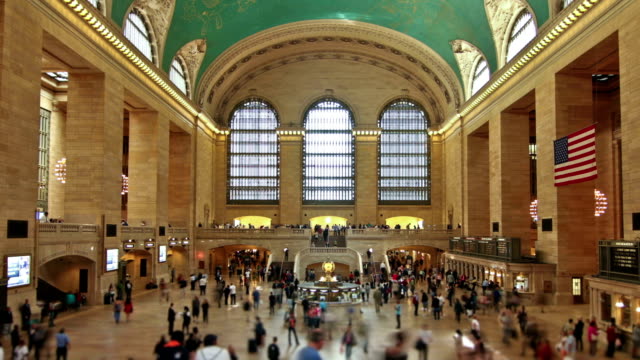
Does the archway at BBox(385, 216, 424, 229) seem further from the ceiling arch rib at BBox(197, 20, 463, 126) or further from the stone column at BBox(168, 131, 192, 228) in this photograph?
the stone column at BBox(168, 131, 192, 228)

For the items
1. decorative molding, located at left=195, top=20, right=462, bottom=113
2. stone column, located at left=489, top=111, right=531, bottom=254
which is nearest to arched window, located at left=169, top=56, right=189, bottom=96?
decorative molding, located at left=195, top=20, right=462, bottom=113

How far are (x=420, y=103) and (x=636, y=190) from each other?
3115 centimetres

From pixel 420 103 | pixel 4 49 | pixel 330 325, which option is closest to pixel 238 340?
pixel 330 325

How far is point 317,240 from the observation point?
39719 mm

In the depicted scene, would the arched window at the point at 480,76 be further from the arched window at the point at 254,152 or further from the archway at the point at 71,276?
the archway at the point at 71,276

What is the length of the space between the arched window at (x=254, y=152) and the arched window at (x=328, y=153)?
2.84m

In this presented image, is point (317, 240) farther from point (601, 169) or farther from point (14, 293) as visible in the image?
point (14, 293)

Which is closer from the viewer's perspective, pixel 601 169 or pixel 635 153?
pixel 635 153

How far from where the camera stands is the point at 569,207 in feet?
78.0

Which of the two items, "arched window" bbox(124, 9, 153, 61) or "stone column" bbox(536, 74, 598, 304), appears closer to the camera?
"stone column" bbox(536, 74, 598, 304)

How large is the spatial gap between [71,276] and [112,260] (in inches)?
69.7

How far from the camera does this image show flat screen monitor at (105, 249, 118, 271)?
78.7ft

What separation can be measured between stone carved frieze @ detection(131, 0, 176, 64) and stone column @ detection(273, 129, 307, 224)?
58.4 feet

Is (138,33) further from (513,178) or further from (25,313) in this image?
(513,178)
